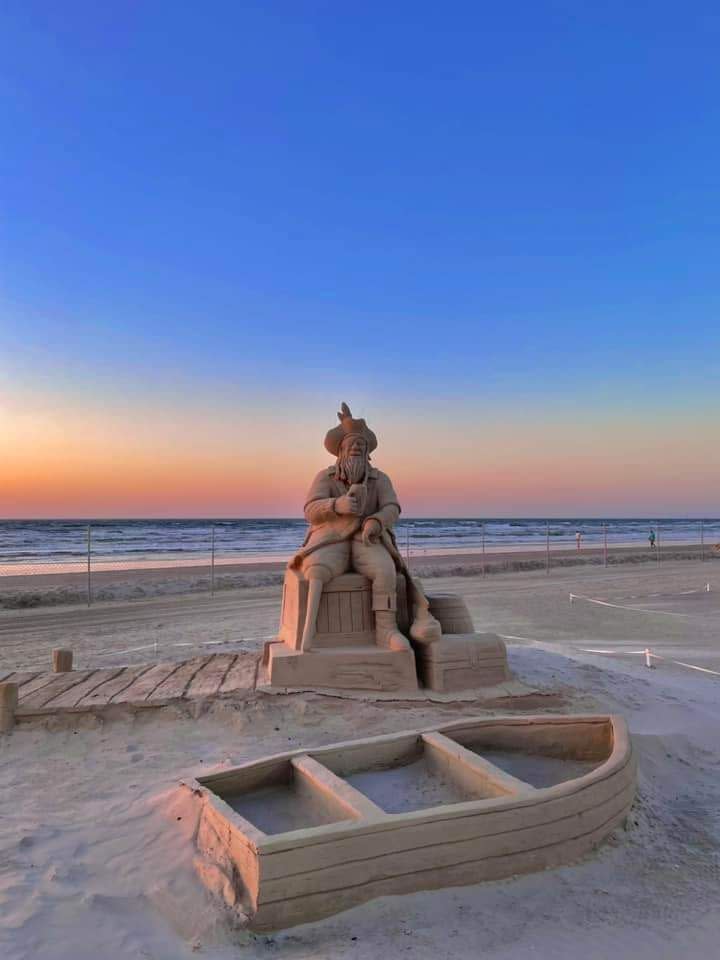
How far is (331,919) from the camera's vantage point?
2.45m

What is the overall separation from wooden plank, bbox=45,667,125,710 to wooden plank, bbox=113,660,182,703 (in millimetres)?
273

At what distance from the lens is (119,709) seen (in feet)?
16.0

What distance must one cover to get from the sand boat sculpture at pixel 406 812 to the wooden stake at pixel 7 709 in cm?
218

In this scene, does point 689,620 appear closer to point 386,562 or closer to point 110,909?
point 386,562

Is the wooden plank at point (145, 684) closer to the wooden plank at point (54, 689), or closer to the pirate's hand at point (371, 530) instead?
the wooden plank at point (54, 689)

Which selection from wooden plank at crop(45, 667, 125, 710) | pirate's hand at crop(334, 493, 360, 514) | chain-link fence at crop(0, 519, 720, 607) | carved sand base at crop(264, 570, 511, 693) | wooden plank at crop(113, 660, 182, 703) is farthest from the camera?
chain-link fence at crop(0, 519, 720, 607)

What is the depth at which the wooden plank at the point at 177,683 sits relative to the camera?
5.05 metres

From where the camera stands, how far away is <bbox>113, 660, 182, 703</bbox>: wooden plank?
198 inches

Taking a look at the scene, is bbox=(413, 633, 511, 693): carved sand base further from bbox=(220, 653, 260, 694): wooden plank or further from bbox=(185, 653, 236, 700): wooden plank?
bbox=(185, 653, 236, 700): wooden plank

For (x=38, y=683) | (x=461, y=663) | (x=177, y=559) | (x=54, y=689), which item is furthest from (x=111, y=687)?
(x=177, y=559)

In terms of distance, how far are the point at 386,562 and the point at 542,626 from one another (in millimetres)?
5659

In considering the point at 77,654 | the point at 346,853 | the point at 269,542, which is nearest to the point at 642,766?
the point at 346,853

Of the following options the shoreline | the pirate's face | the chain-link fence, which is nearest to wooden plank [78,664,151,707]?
the pirate's face

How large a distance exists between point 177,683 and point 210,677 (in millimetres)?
299
